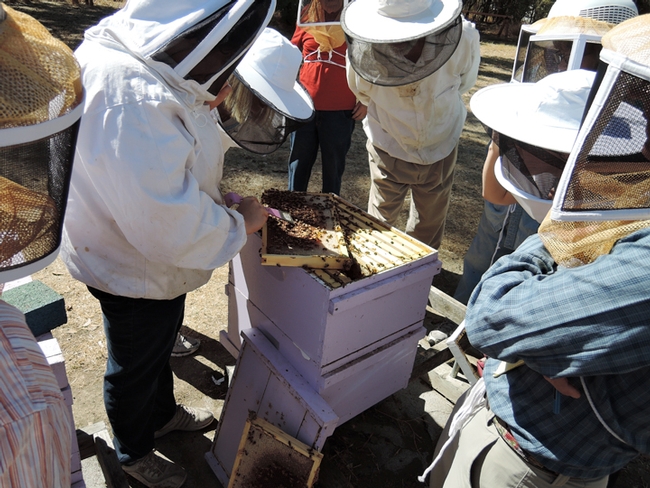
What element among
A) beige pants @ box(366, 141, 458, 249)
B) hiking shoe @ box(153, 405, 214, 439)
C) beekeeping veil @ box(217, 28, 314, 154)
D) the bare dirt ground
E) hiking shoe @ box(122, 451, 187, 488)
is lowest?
the bare dirt ground

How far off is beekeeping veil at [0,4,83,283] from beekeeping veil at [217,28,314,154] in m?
1.33

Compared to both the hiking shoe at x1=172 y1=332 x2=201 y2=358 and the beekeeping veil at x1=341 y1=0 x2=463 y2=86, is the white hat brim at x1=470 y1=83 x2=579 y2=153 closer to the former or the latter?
the beekeeping veil at x1=341 y1=0 x2=463 y2=86

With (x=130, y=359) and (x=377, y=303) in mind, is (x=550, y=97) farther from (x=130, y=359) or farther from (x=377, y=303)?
(x=130, y=359)

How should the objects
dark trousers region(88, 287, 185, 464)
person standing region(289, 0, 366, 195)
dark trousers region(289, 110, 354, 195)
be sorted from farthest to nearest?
dark trousers region(289, 110, 354, 195) < person standing region(289, 0, 366, 195) < dark trousers region(88, 287, 185, 464)

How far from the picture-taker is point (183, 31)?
61.8 inches

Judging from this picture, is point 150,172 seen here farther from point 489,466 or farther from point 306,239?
point 489,466

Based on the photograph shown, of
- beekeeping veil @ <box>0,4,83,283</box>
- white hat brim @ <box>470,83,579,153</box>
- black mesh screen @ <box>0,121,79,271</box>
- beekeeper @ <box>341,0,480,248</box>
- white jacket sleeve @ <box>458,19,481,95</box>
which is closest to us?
beekeeping veil @ <box>0,4,83,283</box>

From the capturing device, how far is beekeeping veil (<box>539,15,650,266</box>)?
1085 millimetres

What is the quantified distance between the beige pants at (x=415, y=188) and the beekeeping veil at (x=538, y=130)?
1.90m

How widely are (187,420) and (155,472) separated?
40 cm

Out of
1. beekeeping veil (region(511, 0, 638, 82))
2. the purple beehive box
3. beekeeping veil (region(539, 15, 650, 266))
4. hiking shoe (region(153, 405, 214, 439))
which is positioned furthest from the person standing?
beekeeping veil (region(539, 15, 650, 266))

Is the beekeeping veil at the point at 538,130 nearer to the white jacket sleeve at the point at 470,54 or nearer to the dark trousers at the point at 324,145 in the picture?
the white jacket sleeve at the point at 470,54

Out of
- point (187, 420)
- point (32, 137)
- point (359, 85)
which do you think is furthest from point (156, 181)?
point (359, 85)

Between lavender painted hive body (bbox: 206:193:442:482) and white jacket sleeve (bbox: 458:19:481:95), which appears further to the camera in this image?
white jacket sleeve (bbox: 458:19:481:95)
